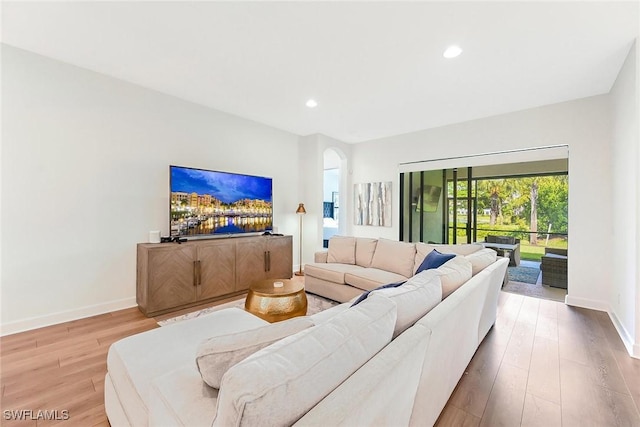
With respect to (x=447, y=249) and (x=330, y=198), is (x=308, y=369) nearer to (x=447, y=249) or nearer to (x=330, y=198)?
(x=447, y=249)

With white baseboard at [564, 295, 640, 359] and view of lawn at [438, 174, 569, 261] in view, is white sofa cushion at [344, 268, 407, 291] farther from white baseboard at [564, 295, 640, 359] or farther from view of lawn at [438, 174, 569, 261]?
view of lawn at [438, 174, 569, 261]

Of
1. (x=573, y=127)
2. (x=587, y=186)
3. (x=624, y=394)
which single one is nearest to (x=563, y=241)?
(x=587, y=186)

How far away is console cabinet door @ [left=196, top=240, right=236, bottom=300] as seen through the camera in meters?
3.32

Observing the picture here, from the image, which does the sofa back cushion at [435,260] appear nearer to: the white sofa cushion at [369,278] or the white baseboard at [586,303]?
the white sofa cushion at [369,278]

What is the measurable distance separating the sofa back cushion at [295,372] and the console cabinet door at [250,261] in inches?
119

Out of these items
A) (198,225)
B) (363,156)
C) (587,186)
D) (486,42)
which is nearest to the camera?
(486,42)

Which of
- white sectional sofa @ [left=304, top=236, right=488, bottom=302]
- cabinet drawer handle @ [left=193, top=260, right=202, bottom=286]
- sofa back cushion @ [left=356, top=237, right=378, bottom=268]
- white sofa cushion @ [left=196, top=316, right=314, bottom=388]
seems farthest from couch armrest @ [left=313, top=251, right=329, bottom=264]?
white sofa cushion @ [left=196, top=316, right=314, bottom=388]

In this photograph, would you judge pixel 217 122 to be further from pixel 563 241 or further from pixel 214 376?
pixel 563 241

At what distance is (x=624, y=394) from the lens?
5.85ft

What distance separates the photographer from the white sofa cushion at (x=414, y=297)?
1228mm

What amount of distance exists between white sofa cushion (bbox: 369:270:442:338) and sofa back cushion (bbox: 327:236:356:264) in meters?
2.17

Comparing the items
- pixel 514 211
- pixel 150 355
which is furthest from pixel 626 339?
pixel 150 355

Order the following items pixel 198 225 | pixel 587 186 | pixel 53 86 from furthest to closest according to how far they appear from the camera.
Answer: pixel 198 225
pixel 587 186
pixel 53 86

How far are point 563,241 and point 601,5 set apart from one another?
3.37 metres
